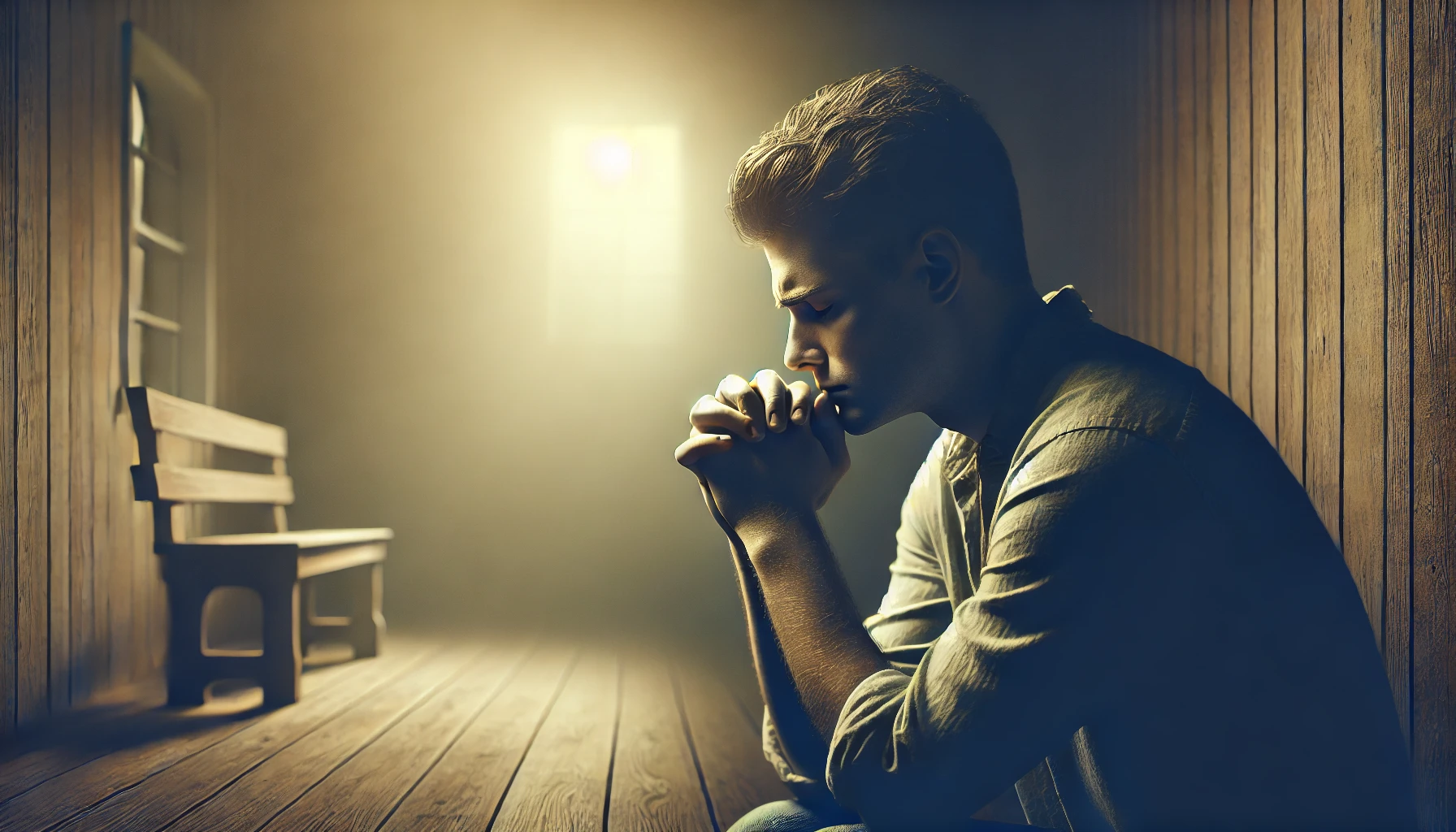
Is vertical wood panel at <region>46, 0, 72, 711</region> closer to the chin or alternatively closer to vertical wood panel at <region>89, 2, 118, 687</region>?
vertical wood panel at <region>89, 2, 118, 687</region>

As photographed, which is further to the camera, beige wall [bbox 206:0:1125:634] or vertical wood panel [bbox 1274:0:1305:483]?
beige wall [bbox 206:0:1125:634]

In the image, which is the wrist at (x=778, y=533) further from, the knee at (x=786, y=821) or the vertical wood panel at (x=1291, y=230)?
the vertical wood panel at (x=1291, y=230)

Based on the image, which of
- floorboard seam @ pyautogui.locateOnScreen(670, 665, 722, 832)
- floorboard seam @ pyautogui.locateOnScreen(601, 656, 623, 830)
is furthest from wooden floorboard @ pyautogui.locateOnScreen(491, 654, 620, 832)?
floorboard seam @ pyautogui.locateOnScreen(670, 665, 722, 832)

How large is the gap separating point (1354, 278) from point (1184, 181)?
1.00 meters

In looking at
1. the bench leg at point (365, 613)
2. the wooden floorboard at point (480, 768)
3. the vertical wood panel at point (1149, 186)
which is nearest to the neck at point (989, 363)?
the wooden floorboard at point (480, 768)

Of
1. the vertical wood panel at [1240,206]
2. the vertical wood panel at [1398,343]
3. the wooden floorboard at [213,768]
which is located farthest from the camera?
the vertical wood panel at [1240,206]

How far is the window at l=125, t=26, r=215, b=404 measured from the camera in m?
3.21

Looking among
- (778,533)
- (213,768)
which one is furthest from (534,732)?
(778,533)

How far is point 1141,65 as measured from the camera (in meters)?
2.87

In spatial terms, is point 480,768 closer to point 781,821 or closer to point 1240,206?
point 781,821

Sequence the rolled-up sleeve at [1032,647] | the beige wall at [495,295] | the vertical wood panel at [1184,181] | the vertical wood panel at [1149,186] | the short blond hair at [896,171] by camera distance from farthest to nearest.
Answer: the beige wall at [495,295] → the vertical wood panel at [1149,186] → the vertical wood panel at [1184,181] → the short blond hair at [896,171] → the rolled-up sleeve at [1032,647]

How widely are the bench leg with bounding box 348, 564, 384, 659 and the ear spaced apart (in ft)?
9.39

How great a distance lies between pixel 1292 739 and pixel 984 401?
1.20 ft

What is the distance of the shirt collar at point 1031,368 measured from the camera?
2.85 feet
